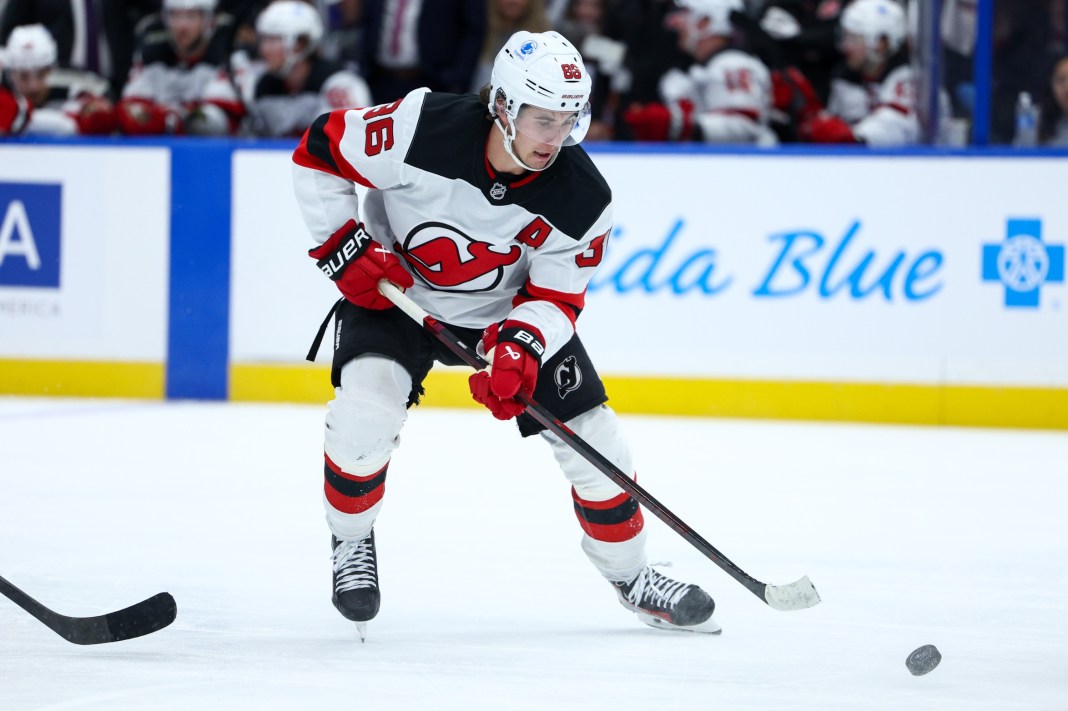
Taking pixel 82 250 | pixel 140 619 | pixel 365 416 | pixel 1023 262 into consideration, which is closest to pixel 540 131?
pixel 365 416

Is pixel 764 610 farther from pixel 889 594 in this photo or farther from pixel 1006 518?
pixel 1006 518

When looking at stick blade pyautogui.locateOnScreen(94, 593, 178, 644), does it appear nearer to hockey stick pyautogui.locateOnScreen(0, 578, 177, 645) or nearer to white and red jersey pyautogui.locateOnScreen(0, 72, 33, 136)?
hockey stick pyautogui.locateOnScreen(0, 578, 177, 645)

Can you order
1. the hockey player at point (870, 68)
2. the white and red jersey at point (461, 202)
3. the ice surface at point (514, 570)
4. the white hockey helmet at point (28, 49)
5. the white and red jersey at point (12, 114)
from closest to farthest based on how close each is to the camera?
the ice surface at point (514, 570) < the white and red jersey at point (461, 202) < the white and red jersey at point (12, 114) < the hockey player at point (870, 68) < the white hockey helmet at point (28, 49)

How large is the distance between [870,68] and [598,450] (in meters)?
3.95

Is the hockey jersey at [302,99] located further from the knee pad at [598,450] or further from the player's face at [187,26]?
the knee pad at [598,450]

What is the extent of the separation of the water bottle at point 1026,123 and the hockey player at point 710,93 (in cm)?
94

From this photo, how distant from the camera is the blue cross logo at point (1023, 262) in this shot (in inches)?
212

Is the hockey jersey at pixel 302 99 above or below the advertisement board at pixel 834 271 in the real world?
above

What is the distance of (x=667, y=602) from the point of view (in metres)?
2.65

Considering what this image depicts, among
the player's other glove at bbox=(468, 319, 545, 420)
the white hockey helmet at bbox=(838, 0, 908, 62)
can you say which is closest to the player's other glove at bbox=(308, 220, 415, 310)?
the player's other glove at bbox=(468, 319, 545, 420)

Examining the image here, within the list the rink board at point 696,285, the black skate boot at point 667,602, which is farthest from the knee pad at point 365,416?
the rink board at point 696,285

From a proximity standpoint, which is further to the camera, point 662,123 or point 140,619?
point 662,123

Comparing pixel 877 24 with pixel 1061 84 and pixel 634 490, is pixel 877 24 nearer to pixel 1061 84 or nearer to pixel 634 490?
pixel 1061 84

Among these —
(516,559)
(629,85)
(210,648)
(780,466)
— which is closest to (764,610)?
(516,559)
